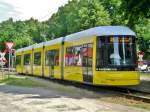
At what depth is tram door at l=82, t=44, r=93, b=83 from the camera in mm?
24566

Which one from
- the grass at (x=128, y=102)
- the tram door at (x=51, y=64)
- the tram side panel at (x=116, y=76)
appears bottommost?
the grass at (x=128, y=102)

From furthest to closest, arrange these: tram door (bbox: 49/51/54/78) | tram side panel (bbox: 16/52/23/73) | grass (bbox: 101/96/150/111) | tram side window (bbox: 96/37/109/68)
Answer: tram side panel (bbox: 16/52/23/73) → tram door (bbox: 49/51/54/78) → tram side window (bbox: 96/37/109/68) → grass (bbox: 101/96/150/111)

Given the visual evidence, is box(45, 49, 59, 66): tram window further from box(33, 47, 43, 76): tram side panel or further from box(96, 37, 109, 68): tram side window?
box(96, 37, 109, 68): tram side window

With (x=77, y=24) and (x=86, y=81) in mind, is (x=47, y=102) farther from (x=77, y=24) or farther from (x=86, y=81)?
(x=77, y=24)

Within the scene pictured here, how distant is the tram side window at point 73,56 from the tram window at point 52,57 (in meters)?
2.95

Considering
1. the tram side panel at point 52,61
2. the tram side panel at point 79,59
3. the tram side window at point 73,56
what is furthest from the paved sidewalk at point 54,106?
the tram side panel at point 52,61

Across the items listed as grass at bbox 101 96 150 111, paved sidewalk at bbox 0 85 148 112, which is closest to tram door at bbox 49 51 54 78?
grass at bbox 101 96 150 111

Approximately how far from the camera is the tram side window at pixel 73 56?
88.6 ft

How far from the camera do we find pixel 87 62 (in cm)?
2520

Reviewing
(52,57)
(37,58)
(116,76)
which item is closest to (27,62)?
(37,58)

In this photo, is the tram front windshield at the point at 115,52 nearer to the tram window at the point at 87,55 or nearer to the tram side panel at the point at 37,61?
the tram window at the point at 87,55

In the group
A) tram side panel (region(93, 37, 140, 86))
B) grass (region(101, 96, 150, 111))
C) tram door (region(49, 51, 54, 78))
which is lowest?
grass (region(101, 96, 150, 111))

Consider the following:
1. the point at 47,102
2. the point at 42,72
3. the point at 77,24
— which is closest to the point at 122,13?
the point at 42,72

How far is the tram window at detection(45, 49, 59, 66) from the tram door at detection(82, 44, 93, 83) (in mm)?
6855
